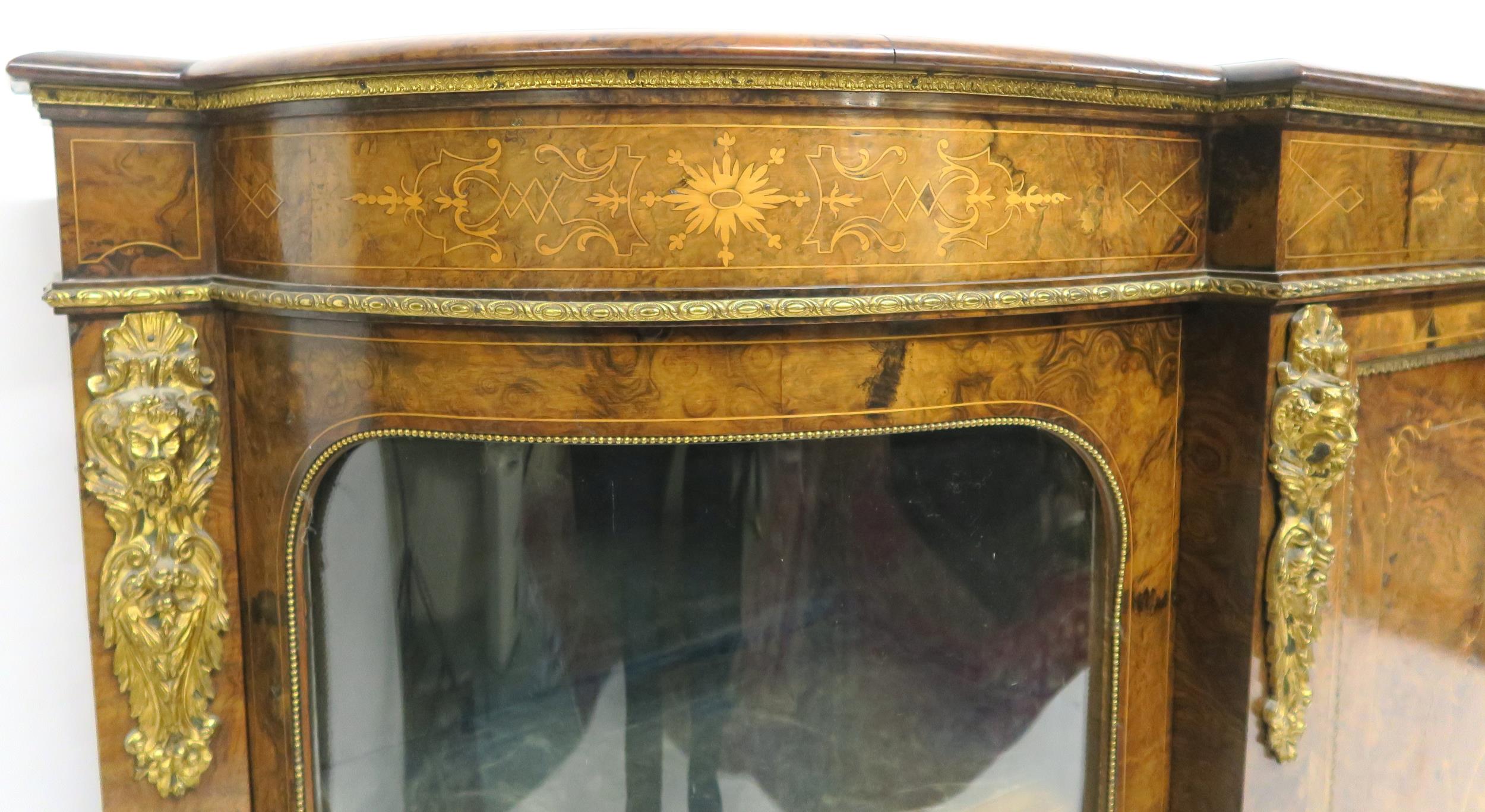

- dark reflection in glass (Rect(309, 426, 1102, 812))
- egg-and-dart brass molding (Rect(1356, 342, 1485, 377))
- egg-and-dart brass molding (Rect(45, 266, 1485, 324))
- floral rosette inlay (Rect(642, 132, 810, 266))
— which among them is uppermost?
floral rosette inlay (Rect(642, 132, 810, 266))

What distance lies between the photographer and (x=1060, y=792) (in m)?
1.73

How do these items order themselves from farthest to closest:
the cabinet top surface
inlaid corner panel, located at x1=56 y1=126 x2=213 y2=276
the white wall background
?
the white wall background → inlaid corner panel, located at x1=56 y1=126 x2=213 y2=276 → the cabinet top surface

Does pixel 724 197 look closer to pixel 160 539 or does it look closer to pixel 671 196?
pixel 671 196

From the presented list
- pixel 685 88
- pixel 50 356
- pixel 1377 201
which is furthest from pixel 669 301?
pixel 50 356

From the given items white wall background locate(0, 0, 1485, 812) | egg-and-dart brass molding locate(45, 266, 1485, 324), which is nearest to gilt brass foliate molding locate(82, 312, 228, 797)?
egg-and-dart brass molding locate(45, 266, 1485, 324)

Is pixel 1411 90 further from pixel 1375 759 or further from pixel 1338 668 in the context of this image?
pixel 1375 759

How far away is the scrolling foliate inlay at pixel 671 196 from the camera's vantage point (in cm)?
135

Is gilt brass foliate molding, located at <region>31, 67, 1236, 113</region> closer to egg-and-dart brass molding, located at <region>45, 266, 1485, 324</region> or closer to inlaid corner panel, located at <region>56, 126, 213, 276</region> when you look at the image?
inlaid corner panel, located at <region>56, 126, 213, 276</region>

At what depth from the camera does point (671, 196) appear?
4.43 feet

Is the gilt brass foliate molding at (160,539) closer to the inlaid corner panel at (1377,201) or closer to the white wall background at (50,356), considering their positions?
the white wall background at (50,356)

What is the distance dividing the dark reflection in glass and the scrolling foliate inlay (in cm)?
26

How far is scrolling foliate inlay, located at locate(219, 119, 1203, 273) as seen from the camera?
1.35 m

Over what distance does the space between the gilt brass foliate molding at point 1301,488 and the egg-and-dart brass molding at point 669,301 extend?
0.09m

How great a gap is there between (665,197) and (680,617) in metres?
0.54
